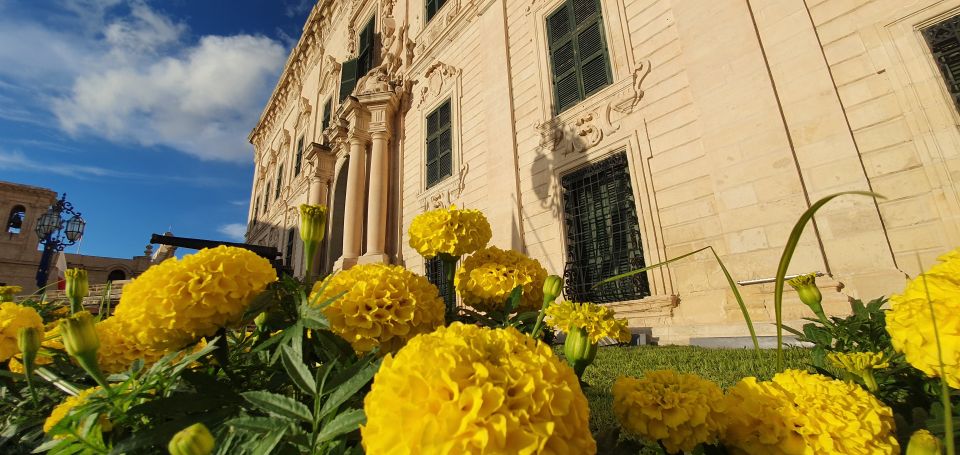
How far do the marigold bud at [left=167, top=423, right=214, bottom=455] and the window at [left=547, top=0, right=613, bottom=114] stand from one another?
725cm

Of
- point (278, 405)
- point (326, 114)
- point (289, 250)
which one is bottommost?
point (278, 405)

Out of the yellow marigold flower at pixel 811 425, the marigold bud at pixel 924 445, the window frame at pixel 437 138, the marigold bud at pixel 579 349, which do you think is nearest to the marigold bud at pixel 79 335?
the marigold bud at pixel 579 349

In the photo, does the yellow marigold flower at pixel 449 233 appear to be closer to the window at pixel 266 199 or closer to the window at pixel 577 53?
the window at pixel 577 53

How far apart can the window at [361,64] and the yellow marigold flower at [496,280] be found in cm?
1428

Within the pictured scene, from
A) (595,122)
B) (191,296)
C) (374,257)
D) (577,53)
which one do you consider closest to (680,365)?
(191,296)

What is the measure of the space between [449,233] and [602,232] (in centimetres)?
544

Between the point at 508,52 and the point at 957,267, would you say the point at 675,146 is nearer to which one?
the point at 508,52

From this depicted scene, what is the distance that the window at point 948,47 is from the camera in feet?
12.7

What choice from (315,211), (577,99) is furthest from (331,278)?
(577,99)

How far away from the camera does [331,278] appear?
1.06 metres

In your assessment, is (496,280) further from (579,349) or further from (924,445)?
(924,445)

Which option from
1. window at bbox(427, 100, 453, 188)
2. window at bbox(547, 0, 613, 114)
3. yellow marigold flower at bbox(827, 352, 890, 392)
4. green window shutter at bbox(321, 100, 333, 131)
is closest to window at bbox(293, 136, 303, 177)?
green window shutter at bbox(321, 100, 333, 131)

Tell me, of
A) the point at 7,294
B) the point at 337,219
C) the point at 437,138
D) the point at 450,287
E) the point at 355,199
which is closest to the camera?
the point at 450,287

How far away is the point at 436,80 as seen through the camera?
10.9 metres
